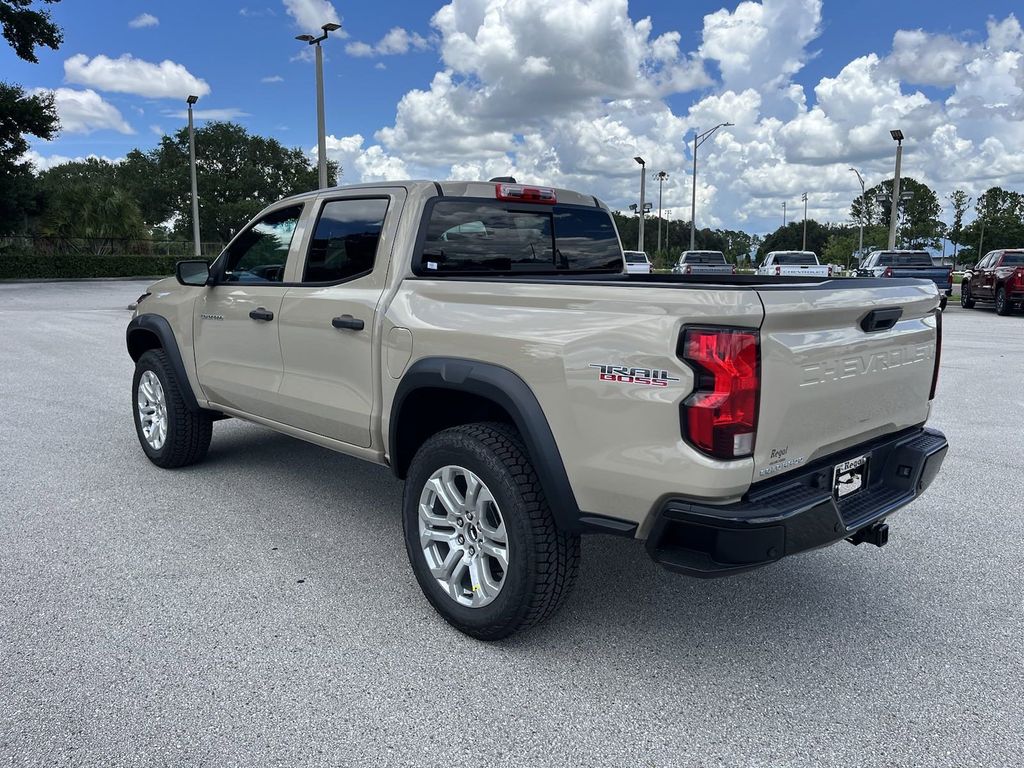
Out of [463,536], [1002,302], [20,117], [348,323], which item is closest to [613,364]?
[463,536]

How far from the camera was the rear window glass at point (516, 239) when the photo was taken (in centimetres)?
388

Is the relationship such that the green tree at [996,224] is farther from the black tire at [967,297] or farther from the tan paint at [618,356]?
the tan paint at [618,356]

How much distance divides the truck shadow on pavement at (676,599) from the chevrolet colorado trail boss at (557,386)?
0.34 metres

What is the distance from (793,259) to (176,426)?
2736 cm

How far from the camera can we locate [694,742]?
8.54 ft

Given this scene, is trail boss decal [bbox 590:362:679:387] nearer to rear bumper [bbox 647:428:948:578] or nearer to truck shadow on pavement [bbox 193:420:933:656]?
rear bumper [bbox 647:428:948:578]

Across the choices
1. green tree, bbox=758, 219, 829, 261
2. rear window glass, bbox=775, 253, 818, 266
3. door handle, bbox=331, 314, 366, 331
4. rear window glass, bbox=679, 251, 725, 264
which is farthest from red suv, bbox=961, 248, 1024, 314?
green tree, bbox=758, 219, 829, 261

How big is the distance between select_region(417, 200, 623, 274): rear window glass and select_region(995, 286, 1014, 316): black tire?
20.1 meters

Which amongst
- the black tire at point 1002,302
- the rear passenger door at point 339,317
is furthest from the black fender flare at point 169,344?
the black tire at point 1002,302

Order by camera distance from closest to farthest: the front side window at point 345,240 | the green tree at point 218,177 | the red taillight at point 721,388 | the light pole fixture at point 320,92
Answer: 1. the red taillight at point 721,388
2. the front side window at point 345,240
3. the light pole fixture at point 320,92
4. the green tree at point 218,177

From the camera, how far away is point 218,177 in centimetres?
6384

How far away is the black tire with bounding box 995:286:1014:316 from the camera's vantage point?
68.1ft

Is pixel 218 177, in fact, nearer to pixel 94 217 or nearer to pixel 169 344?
pixel 94 217

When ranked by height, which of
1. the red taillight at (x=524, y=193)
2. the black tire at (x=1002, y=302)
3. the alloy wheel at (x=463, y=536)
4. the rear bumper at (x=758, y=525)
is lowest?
the alloy wheel at (x=463, y=536)
